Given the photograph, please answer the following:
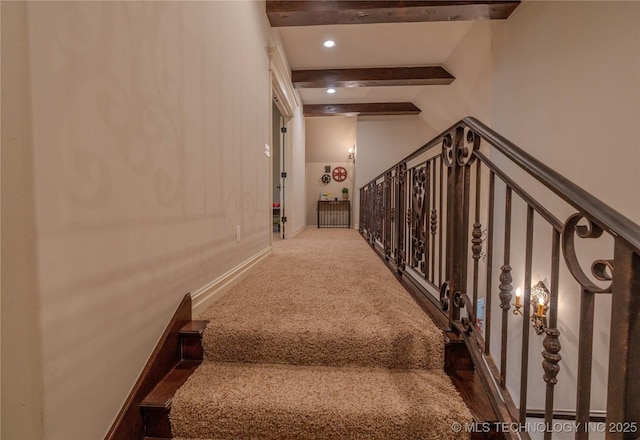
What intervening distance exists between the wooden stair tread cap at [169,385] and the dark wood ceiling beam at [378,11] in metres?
3.23

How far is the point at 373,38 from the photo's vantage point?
12.6ft

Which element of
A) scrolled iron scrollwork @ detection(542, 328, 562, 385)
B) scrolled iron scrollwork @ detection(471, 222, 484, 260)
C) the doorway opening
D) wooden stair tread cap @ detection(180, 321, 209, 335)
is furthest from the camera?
the doorway opening

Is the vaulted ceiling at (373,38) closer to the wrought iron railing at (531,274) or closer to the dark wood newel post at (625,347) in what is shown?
the wrought iron railing at (531,274)

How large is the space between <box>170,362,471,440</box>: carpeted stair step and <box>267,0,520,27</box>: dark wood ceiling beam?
129 inches

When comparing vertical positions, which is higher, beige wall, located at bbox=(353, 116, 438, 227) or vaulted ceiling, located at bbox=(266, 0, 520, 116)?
vaulted ceiling, located at bbox=(266, 0, 520, 116)

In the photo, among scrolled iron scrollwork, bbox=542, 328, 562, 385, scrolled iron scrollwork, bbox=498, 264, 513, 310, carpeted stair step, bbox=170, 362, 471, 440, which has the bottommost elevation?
carpeted stair step, bbox=170, 362, 471, 440

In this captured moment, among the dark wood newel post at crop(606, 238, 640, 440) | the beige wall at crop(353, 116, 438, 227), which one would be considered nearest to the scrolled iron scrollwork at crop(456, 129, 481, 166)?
the dark wood newel post at crop(606, 238, 640, 440)

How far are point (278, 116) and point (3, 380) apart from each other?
5991 mm

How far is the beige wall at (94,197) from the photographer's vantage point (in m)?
0.68

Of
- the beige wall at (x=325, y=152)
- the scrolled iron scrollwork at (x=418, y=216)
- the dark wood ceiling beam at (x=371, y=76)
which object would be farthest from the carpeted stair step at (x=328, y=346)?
the beige wall at (x=325, y=152)

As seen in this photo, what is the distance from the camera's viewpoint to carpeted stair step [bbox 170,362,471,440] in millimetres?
1008

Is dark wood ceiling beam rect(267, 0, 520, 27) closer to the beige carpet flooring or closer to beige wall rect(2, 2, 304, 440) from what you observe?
beige wall rect(2, 2, 304, 440)

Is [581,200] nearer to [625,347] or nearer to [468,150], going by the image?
[625,347]

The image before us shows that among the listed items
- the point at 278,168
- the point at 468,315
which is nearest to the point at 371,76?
the point at 278,168
